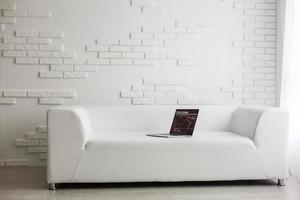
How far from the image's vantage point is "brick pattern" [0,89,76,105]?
4258 mm

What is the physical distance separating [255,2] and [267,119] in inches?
62.9

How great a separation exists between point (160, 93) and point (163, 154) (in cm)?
117

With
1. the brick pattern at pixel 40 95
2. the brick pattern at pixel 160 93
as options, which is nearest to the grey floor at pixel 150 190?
the brick pattern at pixel 40 95

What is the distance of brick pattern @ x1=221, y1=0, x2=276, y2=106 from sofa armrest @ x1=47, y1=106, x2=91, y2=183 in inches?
71.1

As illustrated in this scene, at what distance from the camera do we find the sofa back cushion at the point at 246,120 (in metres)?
3.55

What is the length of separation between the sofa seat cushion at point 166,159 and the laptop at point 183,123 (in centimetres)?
19

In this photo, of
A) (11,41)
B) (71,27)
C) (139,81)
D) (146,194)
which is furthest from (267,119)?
(11,41)

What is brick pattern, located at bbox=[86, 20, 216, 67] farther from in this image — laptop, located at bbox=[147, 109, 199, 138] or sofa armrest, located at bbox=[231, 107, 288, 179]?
sofa armrest, located at bbox=[231, 107, 288, 179]

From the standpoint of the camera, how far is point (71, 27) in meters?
4.33

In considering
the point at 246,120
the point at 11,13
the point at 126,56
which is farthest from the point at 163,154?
the point at 11,13

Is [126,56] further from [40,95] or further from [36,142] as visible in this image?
[36,142]

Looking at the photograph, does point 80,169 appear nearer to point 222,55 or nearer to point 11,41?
point 11,41

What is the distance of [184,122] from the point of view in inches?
145

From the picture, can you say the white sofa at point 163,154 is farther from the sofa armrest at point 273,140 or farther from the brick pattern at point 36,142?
the brick pattern at point 36,142
